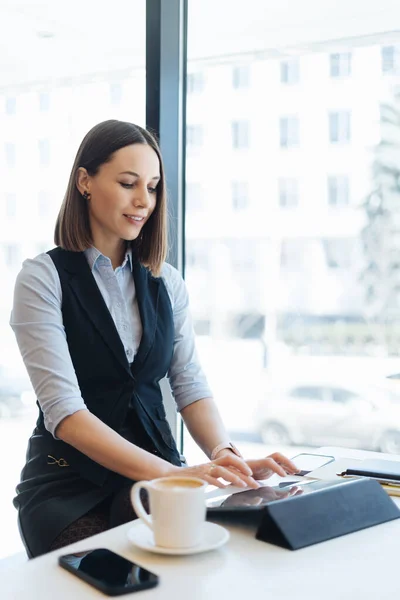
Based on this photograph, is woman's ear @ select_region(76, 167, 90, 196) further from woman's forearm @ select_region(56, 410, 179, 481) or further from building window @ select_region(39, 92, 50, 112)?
building window @ select_region(39, 92, 50, 112)

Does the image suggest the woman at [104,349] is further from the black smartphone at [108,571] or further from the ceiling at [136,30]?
the ceiling at [136,30]

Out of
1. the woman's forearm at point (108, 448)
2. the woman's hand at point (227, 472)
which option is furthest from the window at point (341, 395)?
the woman's hand at point (227, 472)

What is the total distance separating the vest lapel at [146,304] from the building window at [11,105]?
1378mm

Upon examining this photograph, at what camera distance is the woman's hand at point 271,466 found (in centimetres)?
126

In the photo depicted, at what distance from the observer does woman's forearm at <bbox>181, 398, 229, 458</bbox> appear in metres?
1.75

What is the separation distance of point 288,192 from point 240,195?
6.6 inches

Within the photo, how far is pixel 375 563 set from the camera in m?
0.91

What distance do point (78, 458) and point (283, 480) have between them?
0.53 metres

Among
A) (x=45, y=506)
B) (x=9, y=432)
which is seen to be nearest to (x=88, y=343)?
(x=45, y=506)

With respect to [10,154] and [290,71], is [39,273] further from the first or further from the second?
[10,154]

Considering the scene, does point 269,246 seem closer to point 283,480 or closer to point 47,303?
point 47,303

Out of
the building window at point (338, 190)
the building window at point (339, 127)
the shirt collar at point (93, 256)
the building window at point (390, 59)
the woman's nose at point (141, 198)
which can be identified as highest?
the building window at point (390, 59)

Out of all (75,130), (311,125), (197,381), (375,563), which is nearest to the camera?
(375,563)

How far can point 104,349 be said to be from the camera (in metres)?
1.64
